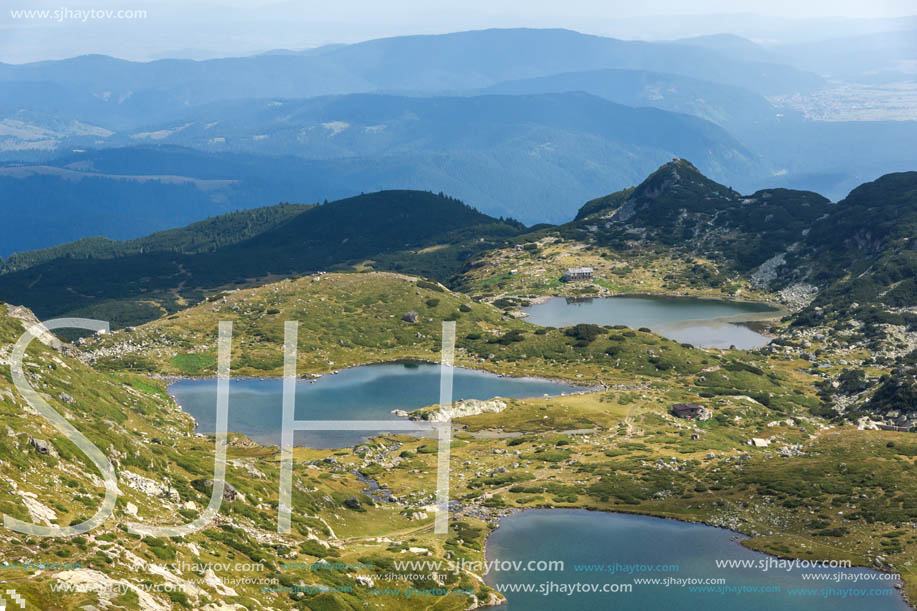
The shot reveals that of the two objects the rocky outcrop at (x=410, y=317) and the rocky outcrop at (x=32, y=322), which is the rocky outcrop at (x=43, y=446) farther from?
the rocky outcrop at (x=410, y=317)

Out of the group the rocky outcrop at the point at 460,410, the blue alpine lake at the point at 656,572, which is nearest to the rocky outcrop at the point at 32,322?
the rocky outcrop at the point at 460,410

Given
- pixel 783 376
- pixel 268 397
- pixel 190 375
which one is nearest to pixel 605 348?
pixel 783 376

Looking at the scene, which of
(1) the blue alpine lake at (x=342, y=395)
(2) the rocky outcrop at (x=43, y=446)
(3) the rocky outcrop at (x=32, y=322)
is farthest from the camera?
(1) the blue alpine lake at (x=342, y=395)

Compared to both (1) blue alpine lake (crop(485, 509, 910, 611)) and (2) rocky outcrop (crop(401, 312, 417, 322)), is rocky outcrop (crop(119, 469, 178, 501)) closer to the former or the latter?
(1) blue alpine lake (crop(485, 509, 910, 611))

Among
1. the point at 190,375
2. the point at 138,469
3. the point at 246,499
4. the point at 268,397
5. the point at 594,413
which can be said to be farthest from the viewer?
the point at 190,375

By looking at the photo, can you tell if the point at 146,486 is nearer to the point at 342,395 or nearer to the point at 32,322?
the point at 32,322

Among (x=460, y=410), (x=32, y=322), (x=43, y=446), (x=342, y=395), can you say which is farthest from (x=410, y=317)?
(x=43, y=446)

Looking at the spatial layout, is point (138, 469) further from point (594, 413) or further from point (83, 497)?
point (594, 413)
